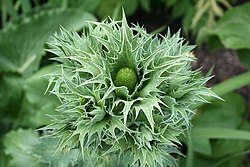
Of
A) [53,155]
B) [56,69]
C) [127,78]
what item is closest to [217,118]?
[56,69]

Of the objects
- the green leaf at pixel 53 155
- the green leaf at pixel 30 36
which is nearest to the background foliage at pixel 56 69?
the green leaf at pixel 30 36

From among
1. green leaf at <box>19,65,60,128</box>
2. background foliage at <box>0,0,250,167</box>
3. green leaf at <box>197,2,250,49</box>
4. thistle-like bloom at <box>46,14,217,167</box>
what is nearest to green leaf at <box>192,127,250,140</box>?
background foliage at <box>0,0,250,167</box>

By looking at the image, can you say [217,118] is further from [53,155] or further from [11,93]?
[53,155]

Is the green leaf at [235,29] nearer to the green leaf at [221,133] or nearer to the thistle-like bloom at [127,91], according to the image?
the green leaf at [221,133]

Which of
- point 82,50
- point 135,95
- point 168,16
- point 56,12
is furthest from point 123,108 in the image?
point 168,16

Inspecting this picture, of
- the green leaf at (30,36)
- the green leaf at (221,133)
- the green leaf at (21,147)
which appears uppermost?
the green leaf at (30,36)

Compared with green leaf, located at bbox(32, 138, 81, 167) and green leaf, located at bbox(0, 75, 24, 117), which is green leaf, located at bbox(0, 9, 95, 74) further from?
green leaf, located at bbox(32, 138, 81, 167)

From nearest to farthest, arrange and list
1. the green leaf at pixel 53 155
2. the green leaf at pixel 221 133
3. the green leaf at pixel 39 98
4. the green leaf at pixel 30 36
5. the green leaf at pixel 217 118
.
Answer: the green leaf at pixel 53 155
the green leaf at pixel 221 133
the green leaf at pixel 39 98
the green leaf at pixel 217 118
the green leaf at pixel 30 36
